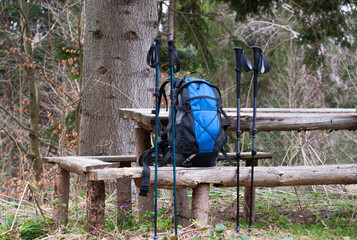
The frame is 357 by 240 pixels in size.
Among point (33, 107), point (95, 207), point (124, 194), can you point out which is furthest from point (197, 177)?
point (33, 107)

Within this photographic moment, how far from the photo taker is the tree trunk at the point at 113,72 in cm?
583

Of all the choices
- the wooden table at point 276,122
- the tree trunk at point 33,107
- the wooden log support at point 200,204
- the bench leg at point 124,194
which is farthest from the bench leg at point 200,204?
the tree trunk at point 33,107

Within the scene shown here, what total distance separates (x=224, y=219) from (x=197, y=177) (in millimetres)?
1563

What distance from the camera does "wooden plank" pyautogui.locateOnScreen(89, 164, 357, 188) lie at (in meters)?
3.57

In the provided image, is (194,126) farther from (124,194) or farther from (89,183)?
(124,194)

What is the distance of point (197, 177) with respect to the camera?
376cm

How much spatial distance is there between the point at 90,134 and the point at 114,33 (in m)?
1.44

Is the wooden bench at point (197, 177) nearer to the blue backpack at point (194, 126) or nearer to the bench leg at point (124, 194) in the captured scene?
the blue backpack at point (194, 126)

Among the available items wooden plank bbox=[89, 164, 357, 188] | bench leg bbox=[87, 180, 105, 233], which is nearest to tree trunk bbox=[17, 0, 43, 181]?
bench leg bbox=[87, 180, 105, 233]

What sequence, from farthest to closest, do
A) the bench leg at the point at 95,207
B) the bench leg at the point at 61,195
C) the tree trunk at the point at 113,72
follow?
the tree trunk at the point at 113,72
the bench leg at the point at 61,195
the bench leg at the point at 95,207

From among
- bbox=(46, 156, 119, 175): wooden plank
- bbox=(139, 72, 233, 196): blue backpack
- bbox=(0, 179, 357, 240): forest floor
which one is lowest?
bbox=(0, 179, 357, 240): forest floor

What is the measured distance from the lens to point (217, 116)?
3.79 m

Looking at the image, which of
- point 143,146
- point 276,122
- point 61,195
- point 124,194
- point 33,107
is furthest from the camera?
point 33,107

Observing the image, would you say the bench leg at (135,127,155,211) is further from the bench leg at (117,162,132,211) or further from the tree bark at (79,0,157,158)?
the tree bark at (79,0,157,158)
